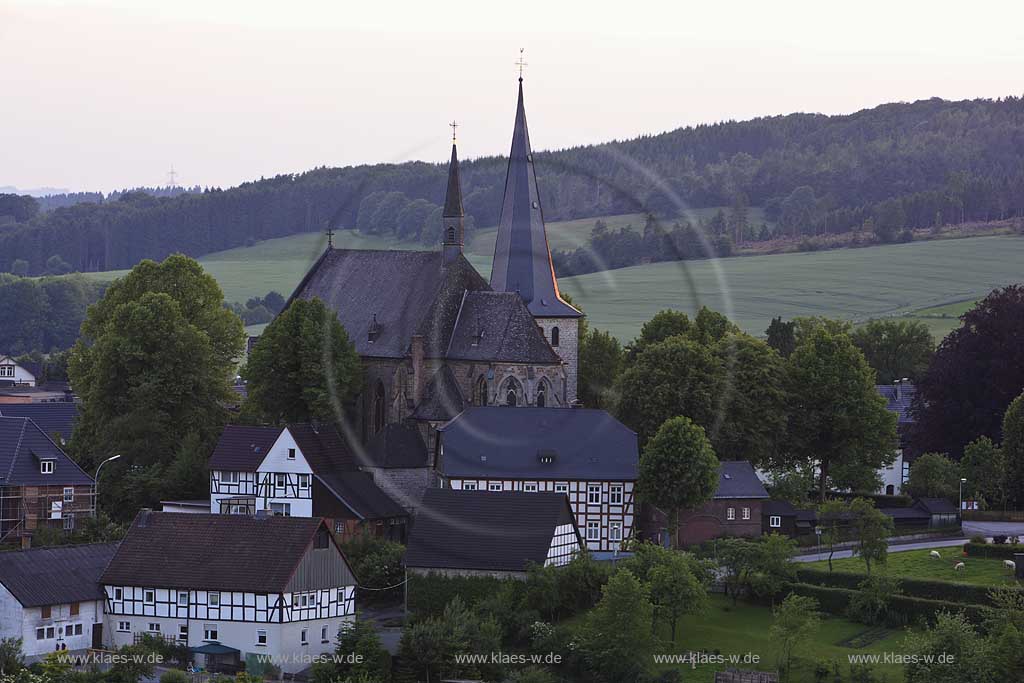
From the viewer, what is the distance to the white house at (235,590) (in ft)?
247

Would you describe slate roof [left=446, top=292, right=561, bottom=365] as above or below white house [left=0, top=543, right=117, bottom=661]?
above

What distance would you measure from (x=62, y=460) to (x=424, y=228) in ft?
76.6

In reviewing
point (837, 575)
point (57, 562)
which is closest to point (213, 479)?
point (57, 562)

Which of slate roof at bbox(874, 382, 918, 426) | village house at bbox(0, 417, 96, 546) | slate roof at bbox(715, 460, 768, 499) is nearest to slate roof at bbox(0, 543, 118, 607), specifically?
village house at bbox(0, 417, 96, 546)

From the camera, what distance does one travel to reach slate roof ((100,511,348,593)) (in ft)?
252

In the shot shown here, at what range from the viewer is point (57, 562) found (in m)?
78.3

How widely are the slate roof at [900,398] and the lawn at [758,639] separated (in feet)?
166

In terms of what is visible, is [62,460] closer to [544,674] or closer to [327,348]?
[327,348]

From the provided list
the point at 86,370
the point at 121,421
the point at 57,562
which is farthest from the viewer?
the point at 86,370

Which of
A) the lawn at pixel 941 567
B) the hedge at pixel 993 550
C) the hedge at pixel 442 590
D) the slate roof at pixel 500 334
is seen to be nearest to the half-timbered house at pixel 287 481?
the slate roof at pixel 500 334

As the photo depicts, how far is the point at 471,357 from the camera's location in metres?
103

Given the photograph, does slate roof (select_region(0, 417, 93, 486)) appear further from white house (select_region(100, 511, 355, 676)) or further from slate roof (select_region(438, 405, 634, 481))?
slate roof (select_region(438, 405, 634, 481))

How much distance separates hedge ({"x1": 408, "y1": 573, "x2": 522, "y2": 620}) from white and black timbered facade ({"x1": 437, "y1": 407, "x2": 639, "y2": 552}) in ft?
41.3

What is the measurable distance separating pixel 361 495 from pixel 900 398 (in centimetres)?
5156
